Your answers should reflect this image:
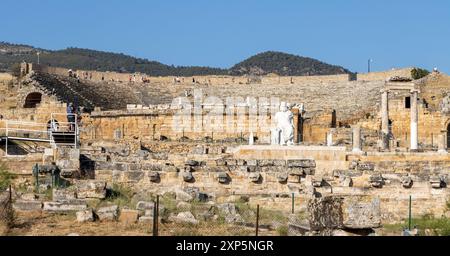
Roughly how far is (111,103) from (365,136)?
18.9 m

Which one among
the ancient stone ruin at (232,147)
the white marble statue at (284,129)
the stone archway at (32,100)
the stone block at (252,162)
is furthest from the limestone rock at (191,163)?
the stone archway at (32,100)

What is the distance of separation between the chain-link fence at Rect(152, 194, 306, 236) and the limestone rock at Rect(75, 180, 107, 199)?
51.5 inches

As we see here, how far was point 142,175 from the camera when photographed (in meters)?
24.0

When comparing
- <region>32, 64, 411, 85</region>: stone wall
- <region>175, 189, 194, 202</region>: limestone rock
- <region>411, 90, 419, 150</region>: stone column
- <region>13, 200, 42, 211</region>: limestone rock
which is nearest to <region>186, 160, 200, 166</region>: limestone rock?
<region>175, 189, 194, 202</region>: limestone rock

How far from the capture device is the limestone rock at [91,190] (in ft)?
65.9

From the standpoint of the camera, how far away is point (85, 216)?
58.5ft

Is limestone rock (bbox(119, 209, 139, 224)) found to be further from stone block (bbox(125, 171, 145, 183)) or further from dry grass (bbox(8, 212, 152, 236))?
stone block (bbox(125, 171, 145, 183))

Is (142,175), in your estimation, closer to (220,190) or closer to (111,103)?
(220,190)

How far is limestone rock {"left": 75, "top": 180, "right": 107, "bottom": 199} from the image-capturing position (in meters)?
20.1

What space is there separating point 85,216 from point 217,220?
268 cm

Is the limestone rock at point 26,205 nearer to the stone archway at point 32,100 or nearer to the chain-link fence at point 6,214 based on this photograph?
the chain-link fence at point 6,214

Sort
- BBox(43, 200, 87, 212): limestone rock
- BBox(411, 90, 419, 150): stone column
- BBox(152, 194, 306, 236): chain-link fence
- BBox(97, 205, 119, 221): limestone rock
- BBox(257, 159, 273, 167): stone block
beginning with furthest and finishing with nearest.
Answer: BBox(411, 90, 419, 150): stone column < BBox(257, 159, 273, 167): stone block < BBox(43, 200, 87, 212): limestone rock < BBox(97, 205, 119, 221): limestone rock < BBox(152, 194, 306, 236): chain-link fence

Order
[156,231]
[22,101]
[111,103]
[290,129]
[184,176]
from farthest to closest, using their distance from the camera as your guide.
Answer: [111,103], [22,101], [290,129], [184,176], [156,231]
